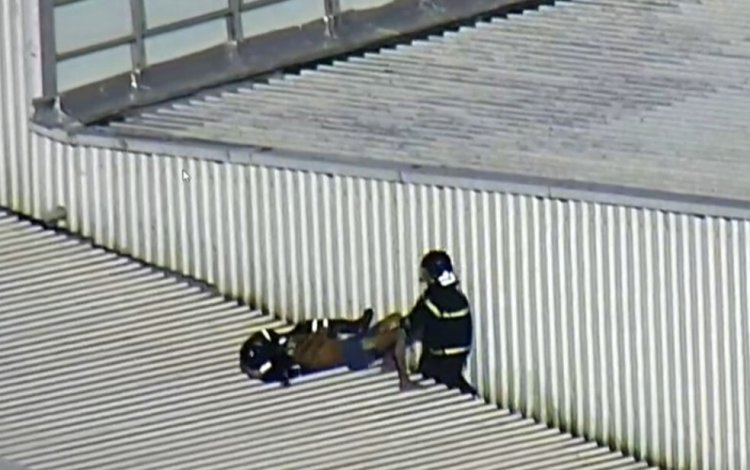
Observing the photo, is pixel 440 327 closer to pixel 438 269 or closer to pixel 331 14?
pixel 438 269

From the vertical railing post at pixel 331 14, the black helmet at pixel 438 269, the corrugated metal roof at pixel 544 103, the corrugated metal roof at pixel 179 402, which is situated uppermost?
the vertical railing post at pixel 331 14

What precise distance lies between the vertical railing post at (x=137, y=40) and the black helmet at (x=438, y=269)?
4842 mm

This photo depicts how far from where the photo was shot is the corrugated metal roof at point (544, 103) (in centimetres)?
2036

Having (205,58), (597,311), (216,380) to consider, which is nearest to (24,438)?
(216,380)

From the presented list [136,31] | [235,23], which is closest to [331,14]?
[235,23]

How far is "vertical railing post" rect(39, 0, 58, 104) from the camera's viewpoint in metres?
22.1

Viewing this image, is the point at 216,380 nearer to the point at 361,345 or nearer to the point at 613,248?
the point at 361,345

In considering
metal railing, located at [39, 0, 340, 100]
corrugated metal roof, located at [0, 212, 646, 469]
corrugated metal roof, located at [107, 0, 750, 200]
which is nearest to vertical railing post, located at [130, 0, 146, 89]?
metal railing, located at [39, 0, 340, 100]

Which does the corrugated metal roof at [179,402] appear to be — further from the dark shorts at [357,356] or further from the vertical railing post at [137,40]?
the vertical railing post at [137,40]

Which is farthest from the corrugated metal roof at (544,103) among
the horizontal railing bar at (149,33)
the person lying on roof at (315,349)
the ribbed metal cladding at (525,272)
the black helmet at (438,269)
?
the person lying on roof at (315,349)

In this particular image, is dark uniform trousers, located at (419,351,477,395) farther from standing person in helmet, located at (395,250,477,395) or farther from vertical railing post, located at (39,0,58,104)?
vertical railing post, located at (39,0,58,104)

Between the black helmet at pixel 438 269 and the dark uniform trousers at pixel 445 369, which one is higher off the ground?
the black helmet at pixel 438 269

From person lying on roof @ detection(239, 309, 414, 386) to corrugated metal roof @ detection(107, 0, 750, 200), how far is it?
4.83 ft

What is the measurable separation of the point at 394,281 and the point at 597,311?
1770 millimetres
